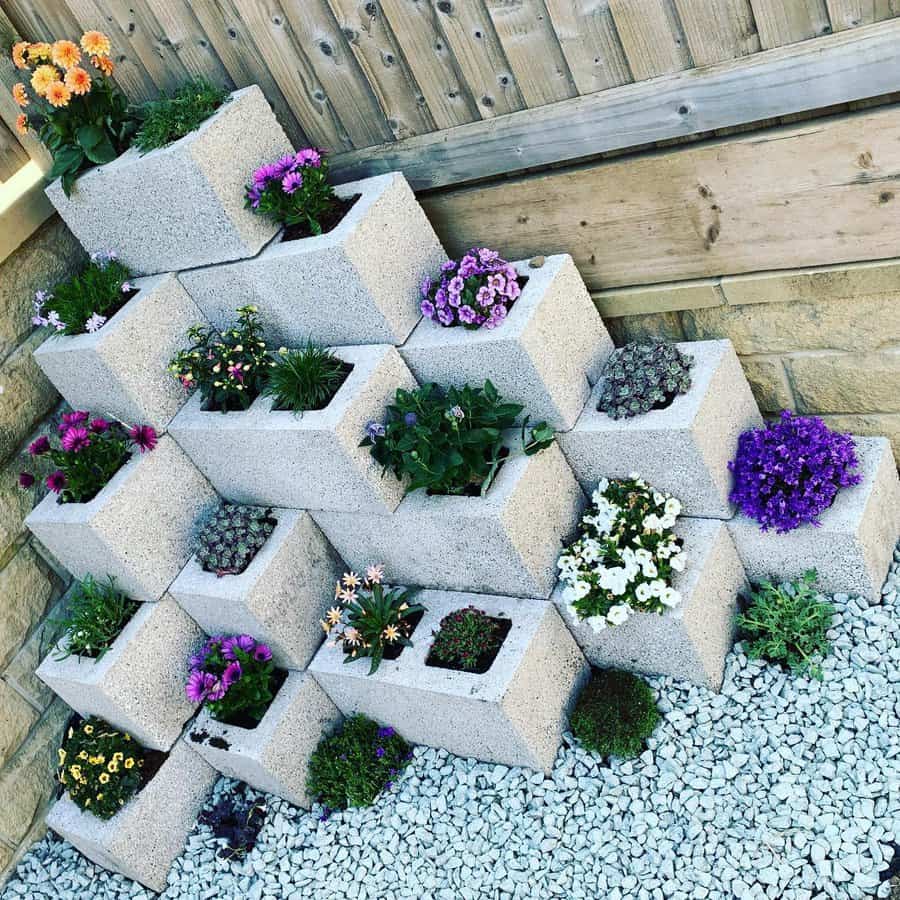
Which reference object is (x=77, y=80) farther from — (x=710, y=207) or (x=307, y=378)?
(x=710, y=207)

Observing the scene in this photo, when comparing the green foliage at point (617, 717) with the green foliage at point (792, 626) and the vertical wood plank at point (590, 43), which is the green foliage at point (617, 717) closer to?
the green foliage at point (792, 626)

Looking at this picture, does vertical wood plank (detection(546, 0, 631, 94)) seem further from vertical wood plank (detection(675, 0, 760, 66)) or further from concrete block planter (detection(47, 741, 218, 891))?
concrete block planter (detection(47, 741, 218, 891))

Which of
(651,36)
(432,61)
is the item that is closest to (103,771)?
(432,61)

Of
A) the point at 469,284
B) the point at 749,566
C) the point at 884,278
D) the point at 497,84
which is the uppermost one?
the point at 497,84

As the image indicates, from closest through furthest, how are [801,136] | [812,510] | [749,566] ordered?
[801,136] → [812,510] → [749,566]

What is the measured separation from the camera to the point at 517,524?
10.9 ft

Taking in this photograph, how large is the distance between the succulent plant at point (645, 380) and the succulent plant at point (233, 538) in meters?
1.43

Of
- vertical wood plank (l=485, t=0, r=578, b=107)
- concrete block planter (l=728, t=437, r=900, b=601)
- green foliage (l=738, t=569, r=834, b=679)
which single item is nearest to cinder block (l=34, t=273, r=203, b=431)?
vertical wood plank (l=485, t=0, r=578, b=107)

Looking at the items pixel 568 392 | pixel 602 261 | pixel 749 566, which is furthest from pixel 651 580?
pixel 602 261

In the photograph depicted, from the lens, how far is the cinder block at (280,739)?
3.67 m

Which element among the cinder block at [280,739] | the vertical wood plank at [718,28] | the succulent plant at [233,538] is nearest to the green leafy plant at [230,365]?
the succulent plant at [233,538]

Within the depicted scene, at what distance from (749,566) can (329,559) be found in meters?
1.67

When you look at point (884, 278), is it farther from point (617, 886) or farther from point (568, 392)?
point (617, 886)

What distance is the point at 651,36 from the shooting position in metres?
2.90
